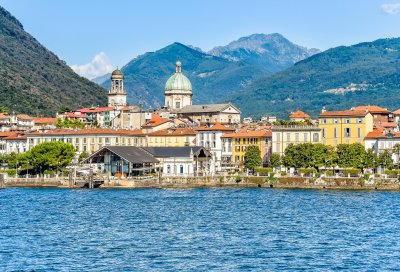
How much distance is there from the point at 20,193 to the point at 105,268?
1988 inches

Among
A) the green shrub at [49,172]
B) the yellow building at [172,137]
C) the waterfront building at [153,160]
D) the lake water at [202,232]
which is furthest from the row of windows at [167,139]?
the lake water at [202,232]

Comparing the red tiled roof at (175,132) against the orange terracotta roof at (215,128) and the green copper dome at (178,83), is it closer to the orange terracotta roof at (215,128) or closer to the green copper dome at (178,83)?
the orange terracotta roof at (215,128)

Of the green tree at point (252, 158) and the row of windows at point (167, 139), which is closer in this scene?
the green tree at point (252, 158)

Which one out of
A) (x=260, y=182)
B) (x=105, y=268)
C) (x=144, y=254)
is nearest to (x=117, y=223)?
(x=144, y=254)

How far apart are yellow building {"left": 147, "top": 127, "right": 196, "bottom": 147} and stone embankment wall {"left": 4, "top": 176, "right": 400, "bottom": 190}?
2088 cm

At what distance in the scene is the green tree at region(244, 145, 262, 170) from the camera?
112312 millimetres

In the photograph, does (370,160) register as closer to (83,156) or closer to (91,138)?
(83,156)

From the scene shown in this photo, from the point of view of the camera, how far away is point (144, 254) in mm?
49906

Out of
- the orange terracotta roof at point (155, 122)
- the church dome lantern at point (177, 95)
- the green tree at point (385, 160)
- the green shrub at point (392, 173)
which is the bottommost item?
the green shrub at point (392, 173)

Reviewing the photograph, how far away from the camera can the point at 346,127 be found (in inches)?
4451

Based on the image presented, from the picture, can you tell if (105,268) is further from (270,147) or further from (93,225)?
(270,147)

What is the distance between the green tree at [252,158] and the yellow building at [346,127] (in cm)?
829

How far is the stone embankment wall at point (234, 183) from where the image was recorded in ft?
310

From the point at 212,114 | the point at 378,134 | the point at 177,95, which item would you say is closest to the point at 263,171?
the point at 378,134
